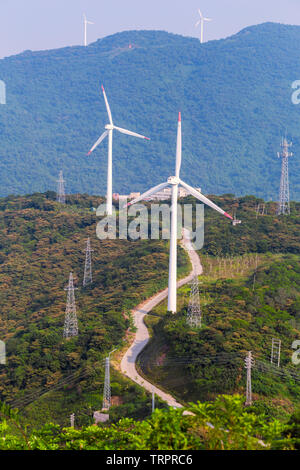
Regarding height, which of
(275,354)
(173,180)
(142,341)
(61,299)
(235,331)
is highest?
(173,180)

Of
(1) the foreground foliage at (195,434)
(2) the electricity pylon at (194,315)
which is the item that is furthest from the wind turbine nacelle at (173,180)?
(1) the foreground foliage at (195,434)

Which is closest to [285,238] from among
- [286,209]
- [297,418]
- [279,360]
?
[286,209]

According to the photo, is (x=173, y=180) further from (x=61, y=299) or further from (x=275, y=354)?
(x=61, y=299)

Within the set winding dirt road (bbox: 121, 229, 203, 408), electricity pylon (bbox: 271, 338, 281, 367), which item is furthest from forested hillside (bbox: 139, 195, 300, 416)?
winding dirt road (bbox: 121, 229, 203, 408)

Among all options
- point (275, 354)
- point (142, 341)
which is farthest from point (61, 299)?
point (275, 354)

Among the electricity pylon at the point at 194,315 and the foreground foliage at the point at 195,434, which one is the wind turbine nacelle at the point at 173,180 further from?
the foreground foliage at the point at 195,434

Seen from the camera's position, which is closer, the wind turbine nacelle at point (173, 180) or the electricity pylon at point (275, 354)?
the electricity pylon at point (275, 354)

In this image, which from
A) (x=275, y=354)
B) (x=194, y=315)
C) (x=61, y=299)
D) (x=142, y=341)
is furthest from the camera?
(x=61, y=299)

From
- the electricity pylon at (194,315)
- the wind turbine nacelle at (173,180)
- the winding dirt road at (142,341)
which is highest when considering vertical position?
the wind turbine nacelle at (173,180)

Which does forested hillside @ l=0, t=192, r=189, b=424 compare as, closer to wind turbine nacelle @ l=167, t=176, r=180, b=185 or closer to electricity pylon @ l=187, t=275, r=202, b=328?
electricity pylon @ l=187, t=275, r=202, b=328
